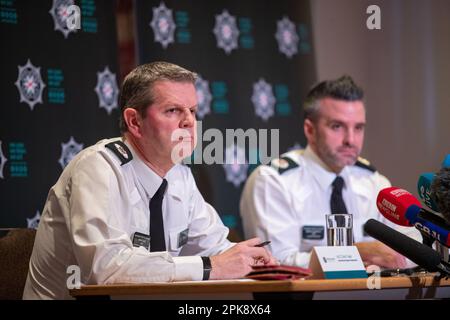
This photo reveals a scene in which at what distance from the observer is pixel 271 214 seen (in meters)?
3.81

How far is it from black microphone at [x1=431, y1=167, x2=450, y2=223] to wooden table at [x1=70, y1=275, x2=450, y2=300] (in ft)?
1.42

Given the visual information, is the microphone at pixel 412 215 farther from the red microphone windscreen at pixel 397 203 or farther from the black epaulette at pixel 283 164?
the black epaulette at pixel 283 164

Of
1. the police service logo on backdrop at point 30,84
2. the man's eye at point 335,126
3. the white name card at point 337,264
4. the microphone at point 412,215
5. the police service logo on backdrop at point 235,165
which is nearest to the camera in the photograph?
the microphone at point 412,215

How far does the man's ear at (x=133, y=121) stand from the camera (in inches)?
115

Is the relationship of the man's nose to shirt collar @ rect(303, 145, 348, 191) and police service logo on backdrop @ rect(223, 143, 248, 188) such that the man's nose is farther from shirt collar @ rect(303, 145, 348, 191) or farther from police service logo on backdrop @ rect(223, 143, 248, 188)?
police service logo on backdrop @ rect(223, 143, 248, 188)

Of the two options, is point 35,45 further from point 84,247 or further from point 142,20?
point 84,247

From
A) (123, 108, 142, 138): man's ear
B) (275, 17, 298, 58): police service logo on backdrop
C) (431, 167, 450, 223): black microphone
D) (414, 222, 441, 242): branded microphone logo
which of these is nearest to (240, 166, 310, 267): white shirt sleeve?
(275, 17, 298, 58): police service logo on backdrop

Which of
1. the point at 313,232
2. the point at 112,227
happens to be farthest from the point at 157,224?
the point at 313,232

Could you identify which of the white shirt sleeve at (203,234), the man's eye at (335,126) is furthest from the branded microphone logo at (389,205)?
the man's eye at (335,126)

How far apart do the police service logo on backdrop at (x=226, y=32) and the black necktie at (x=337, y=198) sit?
851 mm

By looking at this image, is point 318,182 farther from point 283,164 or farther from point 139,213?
point 139,213

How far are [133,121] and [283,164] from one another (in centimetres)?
114

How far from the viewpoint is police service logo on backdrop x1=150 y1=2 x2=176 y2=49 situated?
3.50m

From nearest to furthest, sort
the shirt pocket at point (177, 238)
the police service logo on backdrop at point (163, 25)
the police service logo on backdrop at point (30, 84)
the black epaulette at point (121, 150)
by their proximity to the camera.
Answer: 1. the black epaulette at point (121, 150)
2. the shirt pocket at point (177, 238)
3. the police service logo on backdrop at point (30, 84)
4. the police service logo on backdrop at point (163, 25)
